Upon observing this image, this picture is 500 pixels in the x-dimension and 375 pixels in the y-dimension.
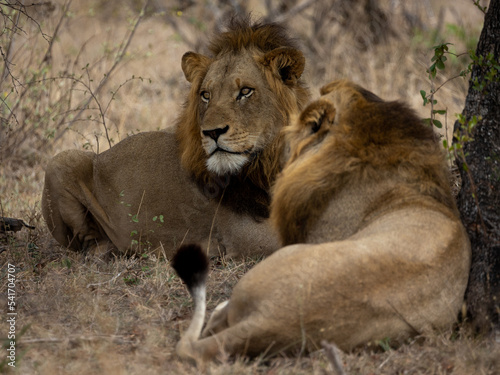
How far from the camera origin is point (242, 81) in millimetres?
4621

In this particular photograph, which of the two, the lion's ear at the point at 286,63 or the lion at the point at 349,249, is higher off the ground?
the lion's ear at the point at 286,63

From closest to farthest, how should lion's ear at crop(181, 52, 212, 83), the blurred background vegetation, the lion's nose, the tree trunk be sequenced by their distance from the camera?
the tree trunk < the lion's nose < lion's ear at crop(181, 52, 212, 83) < the blurred background vegetation

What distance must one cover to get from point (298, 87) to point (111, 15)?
8946 millimetres

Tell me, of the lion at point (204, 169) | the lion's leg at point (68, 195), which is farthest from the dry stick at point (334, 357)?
the lion's leg at point (68, 195)

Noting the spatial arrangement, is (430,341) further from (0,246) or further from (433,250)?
(0,246)

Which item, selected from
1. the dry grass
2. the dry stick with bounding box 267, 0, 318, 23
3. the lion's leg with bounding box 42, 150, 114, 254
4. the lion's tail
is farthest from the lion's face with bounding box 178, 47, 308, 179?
the dry stick with bounding box 267, 0, 318, 23

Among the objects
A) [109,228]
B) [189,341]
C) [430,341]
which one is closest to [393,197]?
[430,341]

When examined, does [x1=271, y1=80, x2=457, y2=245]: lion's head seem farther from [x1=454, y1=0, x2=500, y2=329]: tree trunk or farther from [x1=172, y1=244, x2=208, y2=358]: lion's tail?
[x1=172, y1=244, x2=208, y2=358]: lion's tail

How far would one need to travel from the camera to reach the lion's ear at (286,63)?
468cm

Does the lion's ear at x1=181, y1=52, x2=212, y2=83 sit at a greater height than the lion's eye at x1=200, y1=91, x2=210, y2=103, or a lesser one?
greater

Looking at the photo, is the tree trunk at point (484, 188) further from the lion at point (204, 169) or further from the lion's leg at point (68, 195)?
the lion's leg at point (68, 195)

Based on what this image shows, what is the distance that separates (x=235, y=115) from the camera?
4527mm

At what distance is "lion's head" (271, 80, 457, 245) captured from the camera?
349cm

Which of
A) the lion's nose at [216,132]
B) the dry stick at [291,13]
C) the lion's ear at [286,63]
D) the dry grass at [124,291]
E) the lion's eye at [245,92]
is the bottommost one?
the dry grass at [124,291]
